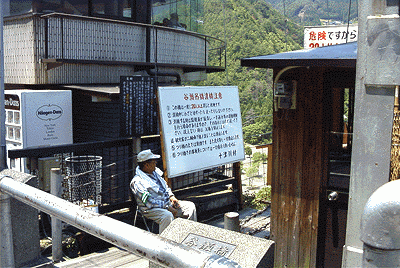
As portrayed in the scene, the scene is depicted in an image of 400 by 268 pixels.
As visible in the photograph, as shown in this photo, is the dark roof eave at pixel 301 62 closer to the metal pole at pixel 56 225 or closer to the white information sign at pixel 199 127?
the white information sign at pixel 199 127

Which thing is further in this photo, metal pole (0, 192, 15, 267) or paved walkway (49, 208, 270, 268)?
paved walkway (49, 208, 270, 268)

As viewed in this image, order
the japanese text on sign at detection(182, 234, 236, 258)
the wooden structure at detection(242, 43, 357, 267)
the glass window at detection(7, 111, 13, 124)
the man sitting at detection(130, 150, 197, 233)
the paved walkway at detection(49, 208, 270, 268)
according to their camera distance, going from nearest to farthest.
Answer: the japanese text on sign at detection(182, 234, 236, 258)
the wooden structure at detection(242, 43, 357, 267)
the paved walkway at detection(49, 208, 270, 268)
the man sitting at detection(130, 150, 197, 233)
the glass window at detection(7, 111, 13, 124)

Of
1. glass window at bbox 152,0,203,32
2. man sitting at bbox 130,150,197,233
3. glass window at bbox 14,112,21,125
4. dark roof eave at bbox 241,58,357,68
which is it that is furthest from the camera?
glass window at bbox 152,0,203,32

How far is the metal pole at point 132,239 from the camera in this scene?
1.53m

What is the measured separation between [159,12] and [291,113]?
9676mm

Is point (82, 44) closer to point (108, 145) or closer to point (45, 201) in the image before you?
point (108, 145)

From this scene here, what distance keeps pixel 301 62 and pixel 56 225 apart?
13.6ft

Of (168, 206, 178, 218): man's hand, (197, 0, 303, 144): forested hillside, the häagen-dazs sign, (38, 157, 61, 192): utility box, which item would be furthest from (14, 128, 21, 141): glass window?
(197, 0, 303, 144): forested hillside

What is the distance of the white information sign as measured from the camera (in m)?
7.55

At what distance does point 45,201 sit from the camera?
2.50 metres

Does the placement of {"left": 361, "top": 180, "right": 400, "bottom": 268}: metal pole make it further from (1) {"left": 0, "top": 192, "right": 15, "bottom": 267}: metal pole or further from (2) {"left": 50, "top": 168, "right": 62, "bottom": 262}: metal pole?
(2) {"left": 50, "top": 168, "right": 62, "bottom": 262}: metal pole

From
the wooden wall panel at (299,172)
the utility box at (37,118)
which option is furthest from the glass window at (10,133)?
the wooden wall panel at (299,172)

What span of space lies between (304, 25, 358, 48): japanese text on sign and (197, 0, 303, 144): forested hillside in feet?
45.8

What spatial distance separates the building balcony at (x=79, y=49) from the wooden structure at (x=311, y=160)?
17.0 ft
